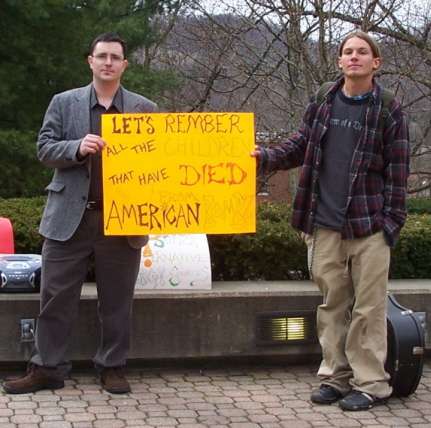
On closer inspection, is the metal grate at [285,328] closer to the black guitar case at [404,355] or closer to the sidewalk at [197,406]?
the sidewalk at [197,406]

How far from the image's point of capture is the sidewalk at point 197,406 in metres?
4.52

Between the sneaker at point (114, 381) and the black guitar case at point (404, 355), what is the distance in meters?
1.51

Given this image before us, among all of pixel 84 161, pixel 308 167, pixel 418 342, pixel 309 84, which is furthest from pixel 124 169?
pixel 309 84

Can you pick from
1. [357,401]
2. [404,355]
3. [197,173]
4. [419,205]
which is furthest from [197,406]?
[419,205]

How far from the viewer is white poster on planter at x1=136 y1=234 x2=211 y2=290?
542 centimetres

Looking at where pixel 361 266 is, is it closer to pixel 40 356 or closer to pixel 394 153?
pixel 394 153

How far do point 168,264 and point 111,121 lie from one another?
1.08 m

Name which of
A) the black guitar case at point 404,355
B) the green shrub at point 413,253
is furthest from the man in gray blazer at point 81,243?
the green shrub at point 413,253

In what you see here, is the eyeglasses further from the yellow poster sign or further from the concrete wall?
the concrete wall

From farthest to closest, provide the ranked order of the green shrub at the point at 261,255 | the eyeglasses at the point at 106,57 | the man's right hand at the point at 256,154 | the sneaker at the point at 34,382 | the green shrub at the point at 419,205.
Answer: the green shrub at the point at 419,205 < the green shrub at the point at 261,255 < the man's right hand at the point at 256,154 < the sneaker at the point at 34,382 < the eyeglasses at the point at 106,57

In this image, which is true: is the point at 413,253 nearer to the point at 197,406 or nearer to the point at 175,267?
the point at 175,267

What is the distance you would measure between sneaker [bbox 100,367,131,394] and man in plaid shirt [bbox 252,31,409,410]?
1.08 meters

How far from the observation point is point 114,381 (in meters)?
4.98

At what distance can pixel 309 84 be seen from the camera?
40.2 ft
